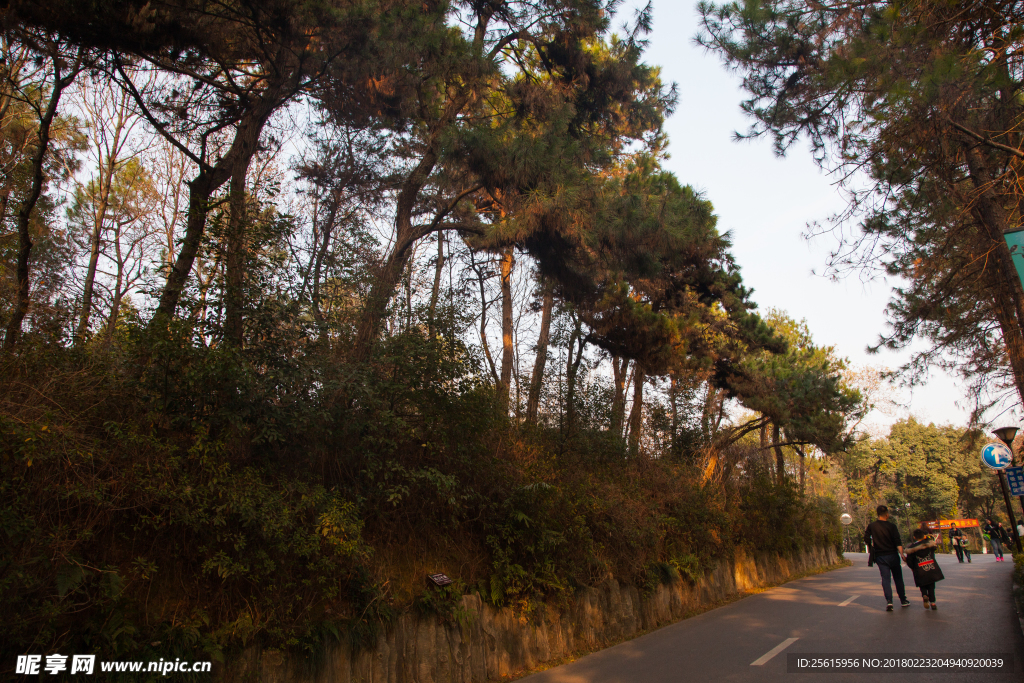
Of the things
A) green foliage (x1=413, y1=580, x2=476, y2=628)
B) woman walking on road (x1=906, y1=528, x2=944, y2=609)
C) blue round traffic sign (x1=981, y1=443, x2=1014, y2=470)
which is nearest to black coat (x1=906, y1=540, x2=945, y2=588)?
woman walking on road (x1=906, y1=528, x2=944, y2=609)

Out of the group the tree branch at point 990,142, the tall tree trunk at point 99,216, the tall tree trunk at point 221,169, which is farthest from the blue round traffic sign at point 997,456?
the tall tree trunk at point 99,216

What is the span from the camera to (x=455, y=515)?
29.3 feet

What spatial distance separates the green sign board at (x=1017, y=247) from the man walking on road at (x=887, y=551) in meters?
7.60

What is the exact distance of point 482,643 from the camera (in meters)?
8.16

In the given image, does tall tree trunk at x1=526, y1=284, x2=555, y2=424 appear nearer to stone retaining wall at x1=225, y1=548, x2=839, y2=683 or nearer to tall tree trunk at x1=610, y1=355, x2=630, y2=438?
tall tree trunk at x1=610, y1=355, x2=630, y2=438

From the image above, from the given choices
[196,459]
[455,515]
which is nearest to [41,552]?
[196,459]

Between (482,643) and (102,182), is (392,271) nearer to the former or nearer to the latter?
(482,643)

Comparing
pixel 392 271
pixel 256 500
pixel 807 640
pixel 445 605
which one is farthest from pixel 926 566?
pixel 256 500

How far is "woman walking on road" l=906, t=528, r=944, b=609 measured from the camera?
11016 mm

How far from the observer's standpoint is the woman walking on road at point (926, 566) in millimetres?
11016

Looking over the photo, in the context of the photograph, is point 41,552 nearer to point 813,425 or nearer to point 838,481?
point 813,425

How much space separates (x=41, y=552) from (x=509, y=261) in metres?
13.5

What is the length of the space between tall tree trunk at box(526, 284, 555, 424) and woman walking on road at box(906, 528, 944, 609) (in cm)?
740

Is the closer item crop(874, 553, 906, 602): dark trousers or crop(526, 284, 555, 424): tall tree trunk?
crop(874, 553, 906, 602): dark trousers
